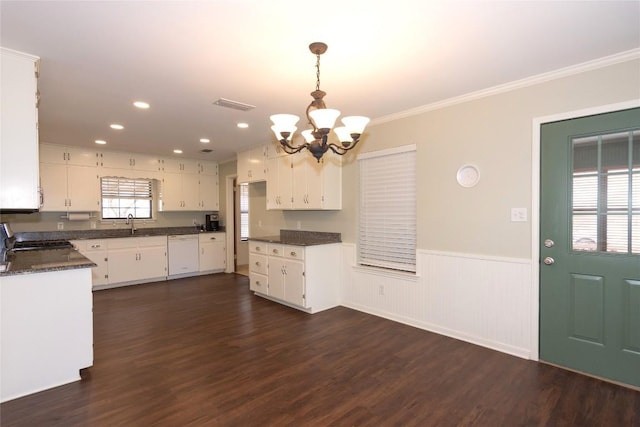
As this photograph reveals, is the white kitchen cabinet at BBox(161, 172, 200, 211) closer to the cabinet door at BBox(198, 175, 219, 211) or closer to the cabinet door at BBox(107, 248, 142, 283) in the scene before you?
the cabinet door at BBox(198, 175, 219, 211)

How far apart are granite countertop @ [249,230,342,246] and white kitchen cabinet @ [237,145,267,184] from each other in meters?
1.05

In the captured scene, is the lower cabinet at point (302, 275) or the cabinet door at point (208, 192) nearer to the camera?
the lower cabinet at point (302, 275)

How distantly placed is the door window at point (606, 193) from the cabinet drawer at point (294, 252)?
2.80 meters

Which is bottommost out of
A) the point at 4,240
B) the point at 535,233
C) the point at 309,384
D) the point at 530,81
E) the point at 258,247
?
the point at 309,384

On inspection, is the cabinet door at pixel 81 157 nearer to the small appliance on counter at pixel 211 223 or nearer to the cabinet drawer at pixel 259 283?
the small appliance on counter at pixel 211 223

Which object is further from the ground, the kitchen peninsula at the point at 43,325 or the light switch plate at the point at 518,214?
the light switch plate at the point at 518,214

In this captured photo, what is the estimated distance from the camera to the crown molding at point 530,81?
8.04 feet

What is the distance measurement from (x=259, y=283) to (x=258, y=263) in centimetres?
30

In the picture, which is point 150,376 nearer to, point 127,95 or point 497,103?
point 127,95

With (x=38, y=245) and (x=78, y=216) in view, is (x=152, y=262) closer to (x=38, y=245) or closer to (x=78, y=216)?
(x=78, y=216)

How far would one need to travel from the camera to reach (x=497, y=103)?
3.08m

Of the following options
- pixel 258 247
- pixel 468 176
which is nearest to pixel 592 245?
pixel 468 176

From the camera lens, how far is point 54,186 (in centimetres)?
543

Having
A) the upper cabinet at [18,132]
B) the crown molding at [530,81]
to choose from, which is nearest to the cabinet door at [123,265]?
the upper cabinet at [18,132]
